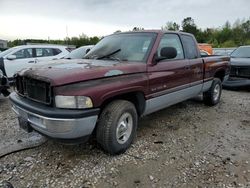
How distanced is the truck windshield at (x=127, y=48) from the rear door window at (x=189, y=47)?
1.13 m

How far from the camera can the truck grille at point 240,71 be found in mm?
8391

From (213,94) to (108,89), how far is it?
13.0 feet

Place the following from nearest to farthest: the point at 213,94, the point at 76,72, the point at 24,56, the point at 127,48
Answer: the point at 76,72, the point at 127,48, the point at 213,94, the point at 24,56

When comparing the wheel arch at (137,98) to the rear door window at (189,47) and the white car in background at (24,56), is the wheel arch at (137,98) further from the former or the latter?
the white car in background at (24,56)

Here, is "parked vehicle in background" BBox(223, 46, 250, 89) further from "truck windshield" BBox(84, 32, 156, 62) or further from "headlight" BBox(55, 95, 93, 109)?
"headlight" BBox(55, 95, 93, 109)

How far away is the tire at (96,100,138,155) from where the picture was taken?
Answer: 340 centimetres

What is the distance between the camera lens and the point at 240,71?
8578 millimetres

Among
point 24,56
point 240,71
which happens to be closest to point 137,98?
point 240,71

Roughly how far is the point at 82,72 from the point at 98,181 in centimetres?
136

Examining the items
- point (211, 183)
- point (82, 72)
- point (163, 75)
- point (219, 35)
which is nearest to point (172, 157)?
point (211, 183)

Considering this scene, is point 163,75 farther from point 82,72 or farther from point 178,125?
point 82,72

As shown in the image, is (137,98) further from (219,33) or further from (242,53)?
(219,33)

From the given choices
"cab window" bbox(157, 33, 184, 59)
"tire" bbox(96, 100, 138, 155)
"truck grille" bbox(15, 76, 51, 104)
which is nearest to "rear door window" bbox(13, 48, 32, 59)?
"truck grille" bbox(15, 76, 51, 104)

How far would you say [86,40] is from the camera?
1441 inches
